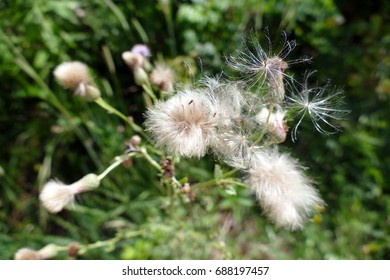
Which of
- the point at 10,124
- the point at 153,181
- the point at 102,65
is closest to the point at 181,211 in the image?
the point at 153,181

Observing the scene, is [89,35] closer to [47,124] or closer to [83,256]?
[47,124]

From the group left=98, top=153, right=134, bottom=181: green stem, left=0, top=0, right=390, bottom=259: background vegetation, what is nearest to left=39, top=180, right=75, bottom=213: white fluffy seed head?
left=98, top=153, right=134, bottom=181: green stem

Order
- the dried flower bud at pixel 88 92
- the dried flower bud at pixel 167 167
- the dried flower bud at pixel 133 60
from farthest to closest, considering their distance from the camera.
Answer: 1. the dried flower bud at pixel 133 60
2. the dried flower bud at pixel 88 92
3. the dried flower bud at pixel 167 167

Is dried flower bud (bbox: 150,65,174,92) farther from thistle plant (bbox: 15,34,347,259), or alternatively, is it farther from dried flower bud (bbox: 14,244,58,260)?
dried flower bud (bbox: 14,244,58,260)

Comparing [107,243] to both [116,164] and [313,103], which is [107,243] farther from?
[313,103]

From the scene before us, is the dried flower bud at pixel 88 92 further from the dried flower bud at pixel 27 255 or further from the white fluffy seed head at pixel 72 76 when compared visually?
the dried flower bud at pixel 27 255

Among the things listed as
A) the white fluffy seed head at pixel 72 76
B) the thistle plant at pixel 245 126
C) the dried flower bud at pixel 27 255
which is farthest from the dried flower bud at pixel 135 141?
the dried flower bud at pixel 27 255
